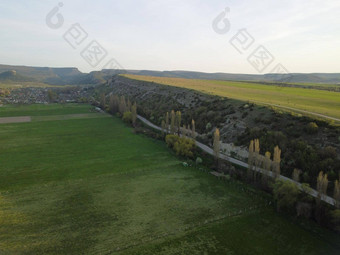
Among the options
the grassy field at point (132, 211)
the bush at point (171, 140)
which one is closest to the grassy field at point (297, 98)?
the bush at point (171, 140)

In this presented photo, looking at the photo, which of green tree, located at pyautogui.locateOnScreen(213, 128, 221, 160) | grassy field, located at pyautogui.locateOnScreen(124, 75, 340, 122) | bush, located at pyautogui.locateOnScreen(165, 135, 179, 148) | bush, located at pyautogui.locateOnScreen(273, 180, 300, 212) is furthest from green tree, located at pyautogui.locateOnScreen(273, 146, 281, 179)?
bush, located at pyautogui.locateOnScreen(165, 135, 179, 148)

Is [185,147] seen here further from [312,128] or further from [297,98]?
[297,98]

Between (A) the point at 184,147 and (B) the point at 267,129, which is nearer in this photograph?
(B) the point at 267,129

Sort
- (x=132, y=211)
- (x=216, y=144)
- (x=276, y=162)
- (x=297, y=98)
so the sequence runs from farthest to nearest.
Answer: (x=297, y=98), (x=216, y=144), (x=276, y=162), (x=132, y=211)

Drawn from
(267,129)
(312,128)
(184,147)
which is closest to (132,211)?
(184,147)

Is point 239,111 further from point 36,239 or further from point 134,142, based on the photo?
point 36,239

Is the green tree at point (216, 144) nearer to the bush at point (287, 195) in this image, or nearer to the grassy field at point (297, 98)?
the bush at point (287, 195)

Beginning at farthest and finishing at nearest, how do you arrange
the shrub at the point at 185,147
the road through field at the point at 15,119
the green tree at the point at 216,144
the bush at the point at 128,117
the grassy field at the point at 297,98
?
the road through field at the point at 15,119
the bush at the point at 128,117
the grassy field at the point at 297,98
the shrub at the point at 185,147
the green tree at the point at 216,144

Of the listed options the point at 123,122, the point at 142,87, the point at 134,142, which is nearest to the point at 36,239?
the point at 134,142
